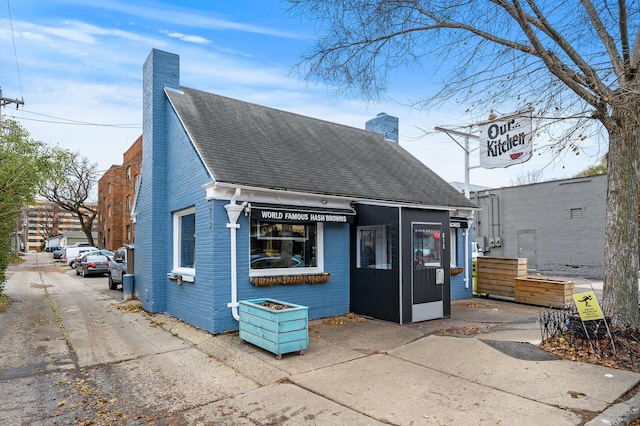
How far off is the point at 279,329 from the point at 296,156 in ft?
17.6

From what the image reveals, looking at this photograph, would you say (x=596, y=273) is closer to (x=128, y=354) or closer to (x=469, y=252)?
(x=469, y=252)

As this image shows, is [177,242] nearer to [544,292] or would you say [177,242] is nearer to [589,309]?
[589,309]

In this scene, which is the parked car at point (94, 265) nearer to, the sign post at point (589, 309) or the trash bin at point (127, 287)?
the trash bin at point (127, 287)

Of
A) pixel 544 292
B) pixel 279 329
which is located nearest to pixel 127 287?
pixel 279 329

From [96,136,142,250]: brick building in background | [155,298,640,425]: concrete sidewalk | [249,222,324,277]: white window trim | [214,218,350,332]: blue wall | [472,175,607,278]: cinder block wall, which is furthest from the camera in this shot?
[96,136,142,250]: brick building in background

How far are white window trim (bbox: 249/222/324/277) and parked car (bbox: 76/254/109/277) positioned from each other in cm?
1841

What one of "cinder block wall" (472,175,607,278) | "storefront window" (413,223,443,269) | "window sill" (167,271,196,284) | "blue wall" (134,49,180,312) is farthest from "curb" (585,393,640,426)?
"cinder block wall" (472,175,607,278)

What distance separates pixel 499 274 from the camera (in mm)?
13031

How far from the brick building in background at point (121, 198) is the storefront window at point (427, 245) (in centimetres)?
2608

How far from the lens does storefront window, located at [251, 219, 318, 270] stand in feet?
28.6

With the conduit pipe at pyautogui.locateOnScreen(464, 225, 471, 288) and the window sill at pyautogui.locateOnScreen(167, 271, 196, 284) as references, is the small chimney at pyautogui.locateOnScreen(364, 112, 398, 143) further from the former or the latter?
the window sill at pyautogui.locateOnScreen(167, 271, 196, 284)

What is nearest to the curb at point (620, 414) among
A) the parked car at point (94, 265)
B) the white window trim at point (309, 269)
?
the white window trim at point (309, 269)

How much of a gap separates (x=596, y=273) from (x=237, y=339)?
20106 millimetres

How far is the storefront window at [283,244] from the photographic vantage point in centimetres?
872
